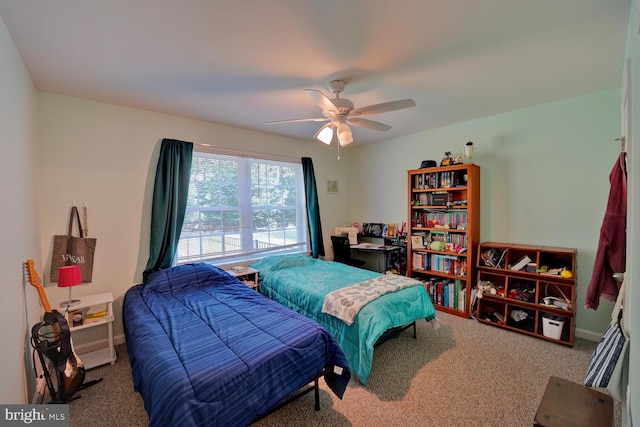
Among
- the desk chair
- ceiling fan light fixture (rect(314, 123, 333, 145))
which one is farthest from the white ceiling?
the desk chair

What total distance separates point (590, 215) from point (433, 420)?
2643mm

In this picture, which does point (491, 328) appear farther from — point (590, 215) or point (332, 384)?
point (332, 384)

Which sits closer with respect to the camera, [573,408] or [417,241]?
[573,408]

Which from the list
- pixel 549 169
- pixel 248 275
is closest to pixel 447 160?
pixel 549 169

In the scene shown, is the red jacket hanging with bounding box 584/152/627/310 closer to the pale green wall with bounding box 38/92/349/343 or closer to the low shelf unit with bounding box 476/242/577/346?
the low shelf unit with bounding box 476/242/577/346

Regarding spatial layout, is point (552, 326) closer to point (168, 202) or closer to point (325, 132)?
point (325, 132)

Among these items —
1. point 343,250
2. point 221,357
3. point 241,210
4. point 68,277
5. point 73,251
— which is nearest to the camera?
point 221,357

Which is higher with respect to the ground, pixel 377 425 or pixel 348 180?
pixel 348 180

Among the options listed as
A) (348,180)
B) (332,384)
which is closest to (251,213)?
(348,180)

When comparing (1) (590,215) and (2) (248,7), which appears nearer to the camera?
(2) (248,7)

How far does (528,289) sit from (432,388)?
1.84 meters

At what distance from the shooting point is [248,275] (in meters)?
3.56

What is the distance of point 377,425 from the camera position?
1.76 metres

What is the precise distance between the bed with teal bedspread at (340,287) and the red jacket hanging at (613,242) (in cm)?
129
